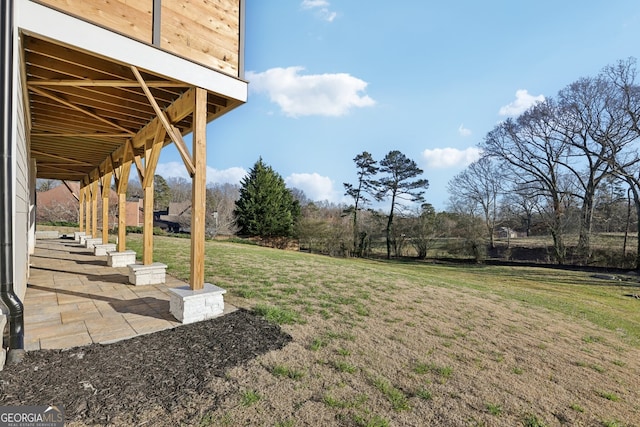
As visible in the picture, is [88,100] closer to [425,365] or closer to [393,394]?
[393,394]

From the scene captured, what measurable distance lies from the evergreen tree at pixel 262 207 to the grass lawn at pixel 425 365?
16912mm

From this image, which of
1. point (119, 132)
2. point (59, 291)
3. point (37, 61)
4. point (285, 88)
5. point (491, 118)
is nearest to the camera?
point (37, 61)

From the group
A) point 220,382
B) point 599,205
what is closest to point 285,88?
point 220,382

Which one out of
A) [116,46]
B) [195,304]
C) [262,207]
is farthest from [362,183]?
[116,46]

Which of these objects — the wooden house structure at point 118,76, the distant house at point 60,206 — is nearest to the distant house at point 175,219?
the distant house at point 60,206

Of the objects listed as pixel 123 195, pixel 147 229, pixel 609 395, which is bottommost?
pixel 609 395

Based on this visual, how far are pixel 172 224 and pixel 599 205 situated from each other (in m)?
37.3

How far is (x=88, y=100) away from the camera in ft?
14.5

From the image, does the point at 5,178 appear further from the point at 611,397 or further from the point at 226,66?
the point at 611,397

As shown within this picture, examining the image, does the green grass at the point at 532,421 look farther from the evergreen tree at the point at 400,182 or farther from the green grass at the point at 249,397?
the evergreen tree at the point at 400,182

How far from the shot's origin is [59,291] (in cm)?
447

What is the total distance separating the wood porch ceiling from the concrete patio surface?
2.70 meters

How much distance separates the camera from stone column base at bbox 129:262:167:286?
491cm

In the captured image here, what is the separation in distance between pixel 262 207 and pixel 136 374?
20.5 m
